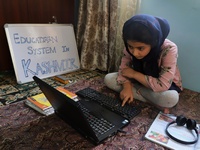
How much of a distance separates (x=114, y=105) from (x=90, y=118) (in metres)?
0.21

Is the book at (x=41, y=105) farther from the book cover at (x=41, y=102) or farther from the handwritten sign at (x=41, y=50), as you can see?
the handwritten sign at (x=41, y=50)

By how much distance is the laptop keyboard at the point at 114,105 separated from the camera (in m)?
1.01

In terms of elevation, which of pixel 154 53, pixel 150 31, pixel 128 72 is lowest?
pixel 128 72

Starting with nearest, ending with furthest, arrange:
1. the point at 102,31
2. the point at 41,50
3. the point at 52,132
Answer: the point at 52,132
the point at 41,50
the point at 102,31

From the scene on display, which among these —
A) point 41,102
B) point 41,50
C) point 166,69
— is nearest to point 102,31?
point 41,50

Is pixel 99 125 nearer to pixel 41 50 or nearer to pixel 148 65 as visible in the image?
pixel 148 65

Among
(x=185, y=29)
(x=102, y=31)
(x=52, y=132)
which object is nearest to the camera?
(x=52, y=132)

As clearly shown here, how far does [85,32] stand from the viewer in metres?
1.70

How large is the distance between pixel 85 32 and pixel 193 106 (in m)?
1.08

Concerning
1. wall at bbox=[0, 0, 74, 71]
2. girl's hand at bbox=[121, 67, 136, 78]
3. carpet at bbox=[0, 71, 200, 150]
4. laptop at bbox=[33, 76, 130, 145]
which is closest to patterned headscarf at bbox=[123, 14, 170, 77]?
girl's hand at bbox=[121, 67, 136, 78]

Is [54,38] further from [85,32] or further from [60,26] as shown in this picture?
[85,32]

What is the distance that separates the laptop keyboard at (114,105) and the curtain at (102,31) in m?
0.56

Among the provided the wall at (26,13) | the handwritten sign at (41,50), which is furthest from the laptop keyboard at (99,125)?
the wall at (26,13)

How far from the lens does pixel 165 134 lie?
0.87 metres
